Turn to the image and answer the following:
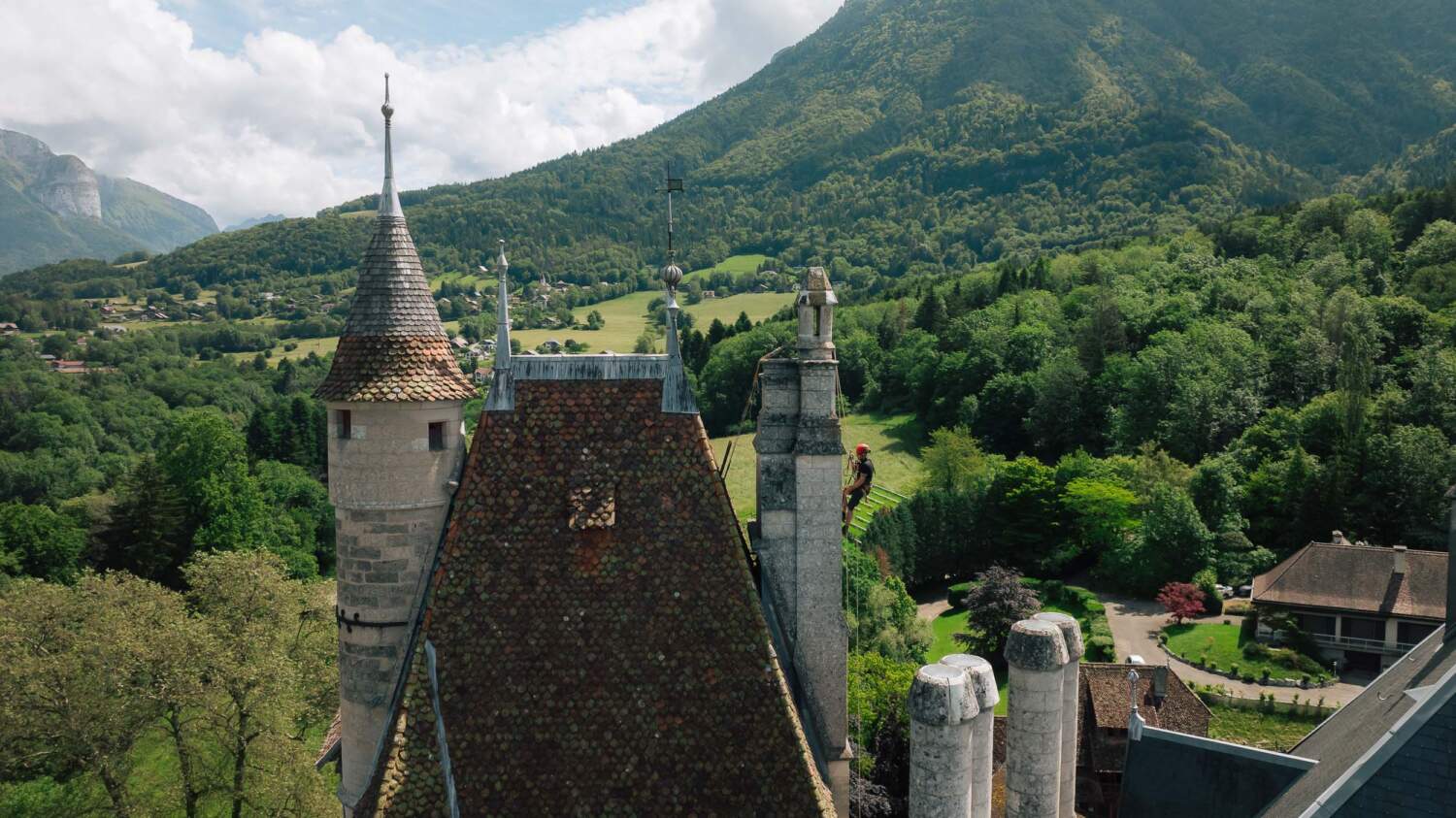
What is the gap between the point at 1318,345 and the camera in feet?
240

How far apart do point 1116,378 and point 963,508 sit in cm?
2435

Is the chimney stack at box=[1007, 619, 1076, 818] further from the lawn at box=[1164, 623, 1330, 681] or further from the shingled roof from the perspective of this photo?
the lawn at box=[1164, 623, 1330, 681]

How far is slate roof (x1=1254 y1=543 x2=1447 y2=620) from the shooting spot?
46219 mm

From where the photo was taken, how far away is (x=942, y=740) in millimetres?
8758

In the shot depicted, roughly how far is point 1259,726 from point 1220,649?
947cm

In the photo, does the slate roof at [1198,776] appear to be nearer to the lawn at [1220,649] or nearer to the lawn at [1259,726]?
the lawn at [1259,726]

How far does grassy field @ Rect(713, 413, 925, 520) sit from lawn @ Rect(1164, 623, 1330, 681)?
29.4 meters

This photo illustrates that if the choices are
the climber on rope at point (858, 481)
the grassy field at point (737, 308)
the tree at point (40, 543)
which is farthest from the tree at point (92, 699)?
the grassy field at point (737, 308)

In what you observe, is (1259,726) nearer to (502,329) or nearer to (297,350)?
(502,329)

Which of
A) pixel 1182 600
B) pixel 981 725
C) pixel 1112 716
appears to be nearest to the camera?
pixel 981 725

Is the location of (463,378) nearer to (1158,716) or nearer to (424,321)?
(424,321)

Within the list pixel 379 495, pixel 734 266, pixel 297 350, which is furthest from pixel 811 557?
pixel 734 266

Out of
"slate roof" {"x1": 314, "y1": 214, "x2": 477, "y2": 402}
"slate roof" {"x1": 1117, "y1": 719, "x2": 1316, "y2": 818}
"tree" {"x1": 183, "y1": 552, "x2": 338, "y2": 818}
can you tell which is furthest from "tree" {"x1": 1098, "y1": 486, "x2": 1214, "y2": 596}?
"slate roof" {"x1": 314, "y1": 214, "x2": 477, "y2": 402}

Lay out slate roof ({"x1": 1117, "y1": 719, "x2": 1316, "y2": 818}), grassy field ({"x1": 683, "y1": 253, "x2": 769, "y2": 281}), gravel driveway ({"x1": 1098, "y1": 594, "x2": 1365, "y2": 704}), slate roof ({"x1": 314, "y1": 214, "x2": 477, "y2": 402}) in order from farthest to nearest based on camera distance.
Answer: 1. grassy field ({"x1": 683, "y1": 253, "x2": 769, "y2": 281})
2. gravel driveway ({"x1": 1098, "y1": 594, "x2": 1365, "y2": 704})
3. slate roof ({"x1": 1117, "y1": 719, "x2": 1316, "y2": 818})
4. slate roof ({"x1": 314, "y1": 214, "x2": 477, "y2": 402})
